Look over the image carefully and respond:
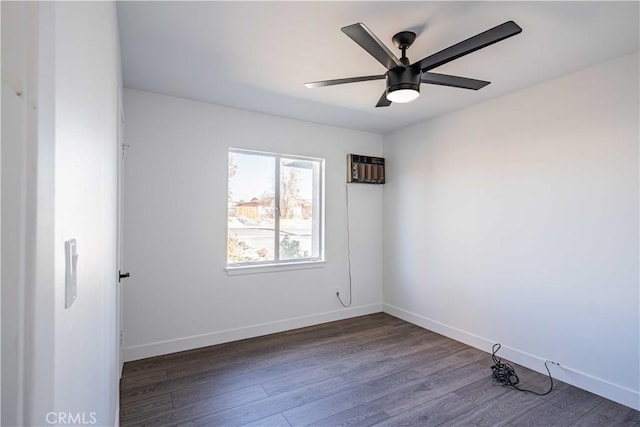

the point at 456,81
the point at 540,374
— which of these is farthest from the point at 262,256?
the point at 540,374

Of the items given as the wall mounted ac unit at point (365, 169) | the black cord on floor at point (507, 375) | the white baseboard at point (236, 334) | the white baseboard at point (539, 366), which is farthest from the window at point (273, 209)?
the black cord on floor at point (507, 375)

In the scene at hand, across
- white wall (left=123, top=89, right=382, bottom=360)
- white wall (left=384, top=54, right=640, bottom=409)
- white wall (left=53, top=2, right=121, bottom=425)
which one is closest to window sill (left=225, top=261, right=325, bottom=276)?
white wall (left=123, top=89, right=382, bottom=360)

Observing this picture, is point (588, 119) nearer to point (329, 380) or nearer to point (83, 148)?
point (329, 380)

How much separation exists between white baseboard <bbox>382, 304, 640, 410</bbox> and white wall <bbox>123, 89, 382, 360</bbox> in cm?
122

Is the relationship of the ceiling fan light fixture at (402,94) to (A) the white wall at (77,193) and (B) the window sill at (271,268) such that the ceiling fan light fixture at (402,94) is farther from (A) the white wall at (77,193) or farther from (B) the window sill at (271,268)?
(B) the window sill at (271,268)

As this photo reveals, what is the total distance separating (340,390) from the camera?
2428 millimetres

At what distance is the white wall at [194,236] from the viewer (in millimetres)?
2926

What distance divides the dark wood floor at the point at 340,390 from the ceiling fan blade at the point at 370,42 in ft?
7.68

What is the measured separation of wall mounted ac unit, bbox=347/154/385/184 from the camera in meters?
4.14

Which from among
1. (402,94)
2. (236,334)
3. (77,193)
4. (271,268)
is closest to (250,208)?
(271,268)

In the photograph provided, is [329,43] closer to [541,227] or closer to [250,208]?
[250,208]

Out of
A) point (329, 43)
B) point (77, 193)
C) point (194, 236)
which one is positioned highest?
point (329, 43)

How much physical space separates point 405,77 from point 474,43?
0.44 m

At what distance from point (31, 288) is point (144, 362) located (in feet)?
10.1
